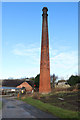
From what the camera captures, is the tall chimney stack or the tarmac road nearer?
the tarmac road

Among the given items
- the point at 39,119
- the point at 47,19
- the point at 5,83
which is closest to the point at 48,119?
the point at 39,119

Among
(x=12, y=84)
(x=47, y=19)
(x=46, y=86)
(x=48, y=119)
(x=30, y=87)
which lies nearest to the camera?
(x=48, y=119)

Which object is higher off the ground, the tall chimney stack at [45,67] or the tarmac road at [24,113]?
the tall chimney stack at [45,67]

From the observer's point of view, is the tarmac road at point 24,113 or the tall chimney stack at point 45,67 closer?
the tarmac road at point 24,113

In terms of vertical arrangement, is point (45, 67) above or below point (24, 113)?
above

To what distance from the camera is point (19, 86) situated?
5828 cm

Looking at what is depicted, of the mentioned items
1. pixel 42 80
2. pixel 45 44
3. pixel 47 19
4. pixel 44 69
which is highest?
pixel 47 19

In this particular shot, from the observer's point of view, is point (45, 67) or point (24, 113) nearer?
point (24, 113)

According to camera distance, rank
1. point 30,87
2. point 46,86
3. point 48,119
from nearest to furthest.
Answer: point 48,119, point 46,86, point 30,87

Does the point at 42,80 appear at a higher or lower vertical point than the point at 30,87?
higher

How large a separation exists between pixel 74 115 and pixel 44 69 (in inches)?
1099

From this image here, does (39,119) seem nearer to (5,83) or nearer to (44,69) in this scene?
(44,69)

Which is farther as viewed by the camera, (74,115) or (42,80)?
(42,80)

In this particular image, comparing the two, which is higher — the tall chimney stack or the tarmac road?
the tall chimney stack
